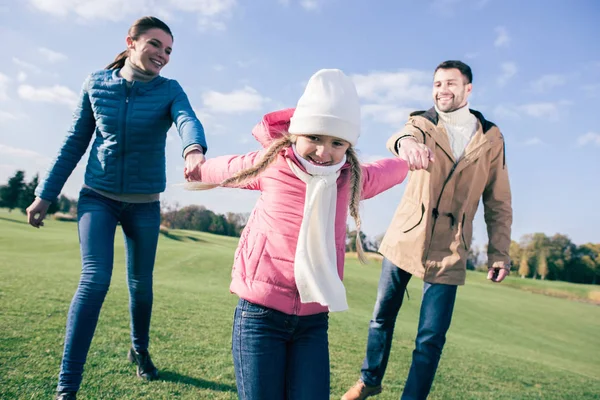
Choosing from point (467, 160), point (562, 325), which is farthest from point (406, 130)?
point (562, 325)

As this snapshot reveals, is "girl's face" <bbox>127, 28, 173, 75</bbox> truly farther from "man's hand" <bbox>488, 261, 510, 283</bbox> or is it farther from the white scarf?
"man's hand" <bbox>488, 261, 510, 283</bbox>

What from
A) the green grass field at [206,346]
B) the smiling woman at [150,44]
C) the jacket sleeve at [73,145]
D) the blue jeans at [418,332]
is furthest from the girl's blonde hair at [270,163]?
the green grass field at [206,346]

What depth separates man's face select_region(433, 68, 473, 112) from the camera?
329 cm

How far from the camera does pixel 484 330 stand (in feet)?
36.3

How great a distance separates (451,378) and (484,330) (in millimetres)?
6787

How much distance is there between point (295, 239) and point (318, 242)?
0.10 metres

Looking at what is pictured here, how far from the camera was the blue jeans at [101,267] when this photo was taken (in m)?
2.56

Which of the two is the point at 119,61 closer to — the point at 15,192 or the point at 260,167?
the point at 260,167

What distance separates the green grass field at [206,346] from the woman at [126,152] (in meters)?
0.81

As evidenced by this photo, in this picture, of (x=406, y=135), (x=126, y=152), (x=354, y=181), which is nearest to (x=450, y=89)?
(x=406, y=135)

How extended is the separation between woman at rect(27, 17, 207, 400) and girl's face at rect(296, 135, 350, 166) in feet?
2.99

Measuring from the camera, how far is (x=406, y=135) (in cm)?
304

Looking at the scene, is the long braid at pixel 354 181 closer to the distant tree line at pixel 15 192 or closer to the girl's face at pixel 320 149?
the girl's face at pixel 320 149

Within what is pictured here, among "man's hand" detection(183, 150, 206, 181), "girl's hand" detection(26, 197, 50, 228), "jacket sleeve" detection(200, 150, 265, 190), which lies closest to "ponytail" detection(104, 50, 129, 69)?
"girl's hand" detection(26, 197, 50, 228)
